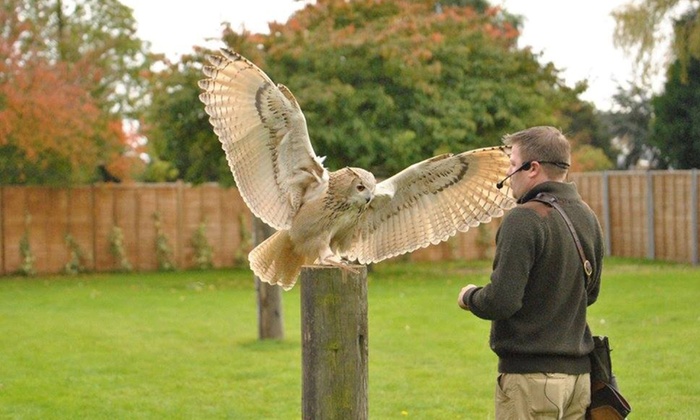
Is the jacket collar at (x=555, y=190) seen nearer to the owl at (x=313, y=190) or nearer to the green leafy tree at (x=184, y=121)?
the owl at (x=313, y=190)

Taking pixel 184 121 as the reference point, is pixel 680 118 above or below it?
above

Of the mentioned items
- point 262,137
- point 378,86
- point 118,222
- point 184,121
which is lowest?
point 118,222

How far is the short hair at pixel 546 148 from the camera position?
412 cm

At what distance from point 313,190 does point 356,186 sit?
0.35 m

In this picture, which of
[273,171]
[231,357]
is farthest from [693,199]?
[273,171]

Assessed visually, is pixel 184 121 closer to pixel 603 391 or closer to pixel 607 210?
pixel 607 210

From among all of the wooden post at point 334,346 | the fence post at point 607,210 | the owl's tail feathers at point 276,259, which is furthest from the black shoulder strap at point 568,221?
the fence post at point 607,210

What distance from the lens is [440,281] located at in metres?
20.2

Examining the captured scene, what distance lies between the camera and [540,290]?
160 inches

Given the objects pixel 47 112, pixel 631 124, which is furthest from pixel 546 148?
pixel 631 124

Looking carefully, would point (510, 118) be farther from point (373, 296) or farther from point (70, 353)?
point (70, 353)

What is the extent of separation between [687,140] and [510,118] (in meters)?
10.9

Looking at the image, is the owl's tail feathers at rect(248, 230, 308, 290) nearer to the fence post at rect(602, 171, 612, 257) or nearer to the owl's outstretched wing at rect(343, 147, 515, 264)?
the owl's outstretched wing at rect(343, 147, 515, 264)

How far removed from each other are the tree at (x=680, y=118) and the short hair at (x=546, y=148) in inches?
994
